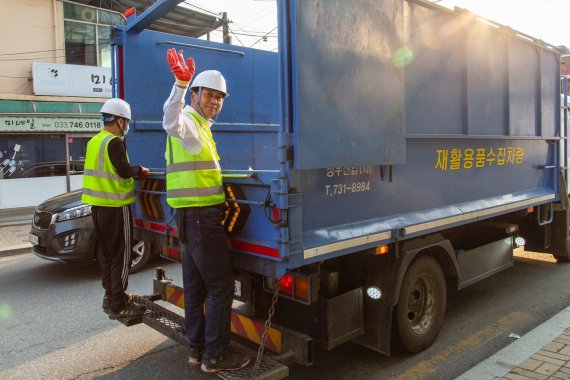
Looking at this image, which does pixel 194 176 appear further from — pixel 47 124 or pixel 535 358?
pixel 47 124

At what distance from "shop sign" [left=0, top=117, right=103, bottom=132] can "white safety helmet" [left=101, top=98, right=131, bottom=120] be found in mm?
9632

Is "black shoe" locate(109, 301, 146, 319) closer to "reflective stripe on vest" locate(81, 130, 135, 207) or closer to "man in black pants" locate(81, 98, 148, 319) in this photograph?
"man in black pants" locate(81, 98, 148, 319)

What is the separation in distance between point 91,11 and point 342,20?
1458 cm

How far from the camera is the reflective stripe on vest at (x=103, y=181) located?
401cm

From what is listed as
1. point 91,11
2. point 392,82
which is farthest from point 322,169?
point 91,11

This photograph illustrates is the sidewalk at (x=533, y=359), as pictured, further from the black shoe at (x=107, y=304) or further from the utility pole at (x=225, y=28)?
the utility pole at (x=225, y=28)

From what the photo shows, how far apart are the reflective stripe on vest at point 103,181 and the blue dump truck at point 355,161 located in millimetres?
191

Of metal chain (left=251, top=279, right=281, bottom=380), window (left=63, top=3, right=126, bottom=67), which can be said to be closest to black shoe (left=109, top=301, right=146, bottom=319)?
metal chain (left=251, top=279, right=281, bottom=380)

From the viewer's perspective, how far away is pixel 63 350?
4.29 metres

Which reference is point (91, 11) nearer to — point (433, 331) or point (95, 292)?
point (95, 292)

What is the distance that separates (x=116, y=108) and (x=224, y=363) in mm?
2308

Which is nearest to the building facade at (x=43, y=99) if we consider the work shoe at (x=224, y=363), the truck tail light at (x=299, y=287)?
the work shoe at (x=224, y=363)

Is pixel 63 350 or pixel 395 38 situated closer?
pixel 395 38

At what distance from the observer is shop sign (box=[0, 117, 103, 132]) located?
1275cm
